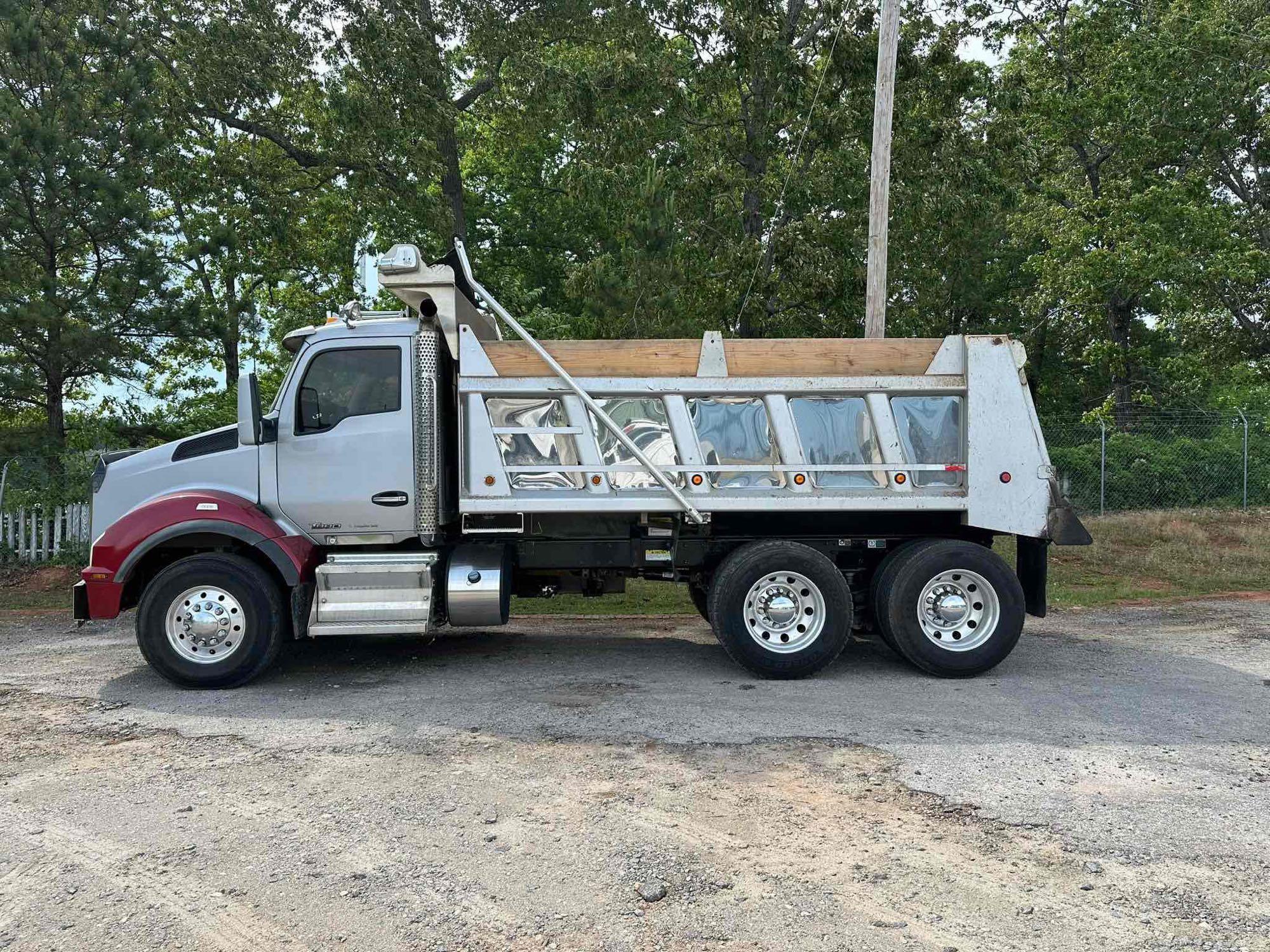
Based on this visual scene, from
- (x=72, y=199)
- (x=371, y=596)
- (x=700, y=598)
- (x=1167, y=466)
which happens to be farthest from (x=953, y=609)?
(x=1167, y=466)

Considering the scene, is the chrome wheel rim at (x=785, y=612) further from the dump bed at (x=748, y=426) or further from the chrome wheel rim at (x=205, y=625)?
the chrome wheel rim at (x=205, y=625)

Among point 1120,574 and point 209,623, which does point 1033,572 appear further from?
point 209,623

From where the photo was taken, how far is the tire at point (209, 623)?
6.97m

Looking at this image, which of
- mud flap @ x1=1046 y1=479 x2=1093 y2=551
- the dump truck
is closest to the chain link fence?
mud flap @ x1=1046 y1=479 x2=1093 y2=551

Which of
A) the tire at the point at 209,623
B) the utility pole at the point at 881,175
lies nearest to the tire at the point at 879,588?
the utility pole at the point at 881,175

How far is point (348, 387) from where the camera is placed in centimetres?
737

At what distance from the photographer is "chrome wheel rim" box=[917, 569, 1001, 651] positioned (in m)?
7.23

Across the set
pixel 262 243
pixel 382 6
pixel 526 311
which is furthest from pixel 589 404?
pixel 262 243

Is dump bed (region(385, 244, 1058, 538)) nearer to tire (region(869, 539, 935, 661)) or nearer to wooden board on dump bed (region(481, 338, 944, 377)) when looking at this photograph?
wooden board on dump bed (region(481, 338, 944, 377))

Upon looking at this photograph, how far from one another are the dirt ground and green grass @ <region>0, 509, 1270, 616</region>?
330 centimetres

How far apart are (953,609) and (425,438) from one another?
14.3 feet

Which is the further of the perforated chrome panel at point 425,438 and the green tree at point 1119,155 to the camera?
the green tree at point 1119,155

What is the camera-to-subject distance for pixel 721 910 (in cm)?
355

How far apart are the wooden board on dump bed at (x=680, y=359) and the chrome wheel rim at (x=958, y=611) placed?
1.68 meters
